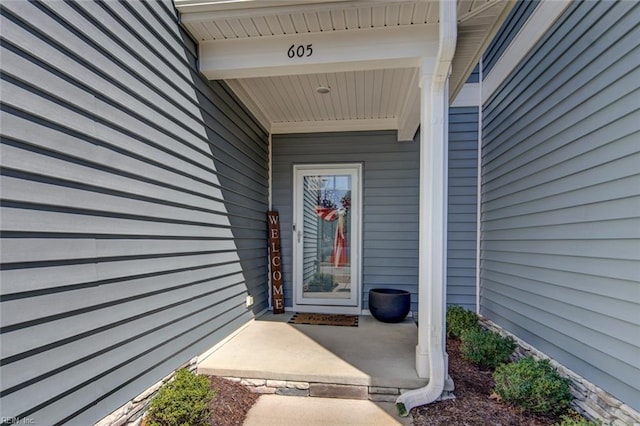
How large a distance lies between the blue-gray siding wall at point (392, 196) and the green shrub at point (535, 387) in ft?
6.70

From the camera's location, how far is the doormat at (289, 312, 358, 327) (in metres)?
4.03

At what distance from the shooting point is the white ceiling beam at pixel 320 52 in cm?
259

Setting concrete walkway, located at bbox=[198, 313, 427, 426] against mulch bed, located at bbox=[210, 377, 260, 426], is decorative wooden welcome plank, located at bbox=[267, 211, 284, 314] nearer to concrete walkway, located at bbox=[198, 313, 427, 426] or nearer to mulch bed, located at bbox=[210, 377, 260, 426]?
concrete walkway, located at bbox=[198, 313, 427, 426]

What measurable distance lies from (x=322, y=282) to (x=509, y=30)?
149 inches

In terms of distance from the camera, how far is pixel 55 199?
1.45m

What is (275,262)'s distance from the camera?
15.3 ft

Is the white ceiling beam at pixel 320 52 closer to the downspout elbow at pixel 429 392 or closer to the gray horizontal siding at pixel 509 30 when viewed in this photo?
the gray horizontal siding at pixel 509 30

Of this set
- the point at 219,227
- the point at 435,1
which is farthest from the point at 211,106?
the point at 435,1

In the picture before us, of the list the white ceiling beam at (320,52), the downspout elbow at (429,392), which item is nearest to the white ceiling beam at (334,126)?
the white ceiling beam at (320,52)

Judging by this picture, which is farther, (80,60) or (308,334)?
(308,334)

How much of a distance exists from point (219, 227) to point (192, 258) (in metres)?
0.57

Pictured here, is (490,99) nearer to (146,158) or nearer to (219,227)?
(219,227)

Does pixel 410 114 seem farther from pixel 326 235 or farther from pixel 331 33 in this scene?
pixel 326 235

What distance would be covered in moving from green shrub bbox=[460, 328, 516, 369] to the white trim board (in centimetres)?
267
